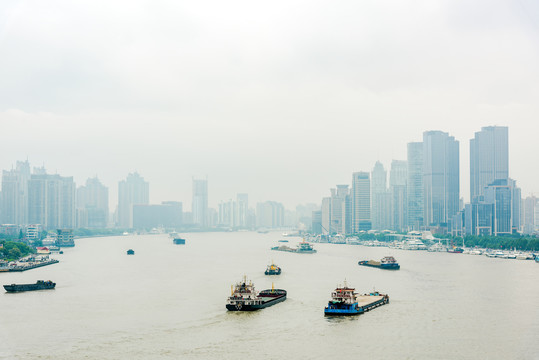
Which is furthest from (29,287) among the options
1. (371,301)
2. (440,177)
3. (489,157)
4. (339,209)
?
(489,157)

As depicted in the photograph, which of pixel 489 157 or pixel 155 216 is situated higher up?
pixel 489 157

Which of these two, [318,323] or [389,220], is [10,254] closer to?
[318,323]

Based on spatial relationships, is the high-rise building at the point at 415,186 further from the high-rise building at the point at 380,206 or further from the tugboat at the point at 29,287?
the tugboat at the point at 29,287

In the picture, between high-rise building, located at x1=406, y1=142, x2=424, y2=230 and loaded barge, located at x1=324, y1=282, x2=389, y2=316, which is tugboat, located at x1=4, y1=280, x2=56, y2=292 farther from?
high-rise building, located at x1=406, y1=142, x2=424, y2=230

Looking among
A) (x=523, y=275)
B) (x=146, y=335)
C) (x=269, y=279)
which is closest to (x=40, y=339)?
(x=146, y=335)

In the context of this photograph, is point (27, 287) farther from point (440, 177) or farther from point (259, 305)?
point (440, 177)

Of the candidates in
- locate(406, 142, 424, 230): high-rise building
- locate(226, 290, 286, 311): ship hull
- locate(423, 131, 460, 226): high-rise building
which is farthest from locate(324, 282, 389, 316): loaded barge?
locate(406, 142, 424, 230): high-rise building
